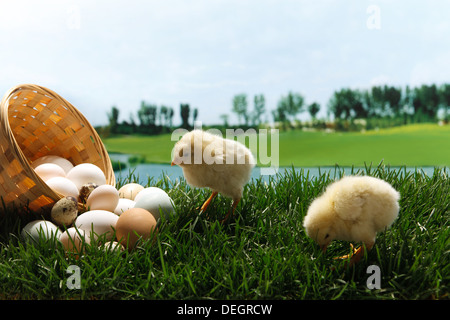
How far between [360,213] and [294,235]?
38 centimetres

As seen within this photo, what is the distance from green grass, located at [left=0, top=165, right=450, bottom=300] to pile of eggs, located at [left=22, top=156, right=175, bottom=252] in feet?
0.20

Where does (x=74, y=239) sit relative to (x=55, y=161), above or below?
below

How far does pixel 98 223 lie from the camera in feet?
6.26

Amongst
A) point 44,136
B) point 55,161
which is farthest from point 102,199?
point 44,136

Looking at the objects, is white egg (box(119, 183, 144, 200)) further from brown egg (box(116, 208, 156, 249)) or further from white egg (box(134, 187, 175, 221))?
brown egg (box(116, 208, 156, 249))

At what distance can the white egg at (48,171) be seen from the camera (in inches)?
90.1

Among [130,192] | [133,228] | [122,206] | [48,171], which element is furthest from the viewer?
[130,192]

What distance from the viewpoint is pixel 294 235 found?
1.87 m

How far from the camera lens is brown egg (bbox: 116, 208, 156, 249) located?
1.81 metres

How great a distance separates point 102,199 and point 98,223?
193 mm

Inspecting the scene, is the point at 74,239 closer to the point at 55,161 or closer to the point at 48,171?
the point at 48,171

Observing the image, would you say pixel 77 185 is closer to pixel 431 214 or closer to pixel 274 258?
pixel 274 258
